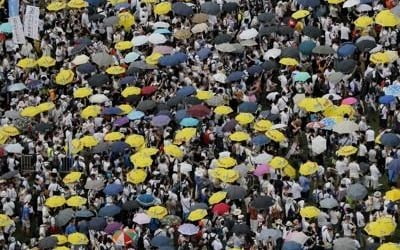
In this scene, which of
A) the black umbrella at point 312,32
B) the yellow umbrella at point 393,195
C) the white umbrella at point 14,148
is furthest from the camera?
the black umbrella at point 312,32

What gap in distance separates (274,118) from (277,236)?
4.33 metres

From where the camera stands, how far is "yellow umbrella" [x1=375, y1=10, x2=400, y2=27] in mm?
31281

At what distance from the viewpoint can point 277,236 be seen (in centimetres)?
2589

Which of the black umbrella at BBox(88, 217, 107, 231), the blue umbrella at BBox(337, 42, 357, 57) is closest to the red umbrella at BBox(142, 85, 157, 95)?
the blue umbrella at BBox(337, 42, 357, 57)

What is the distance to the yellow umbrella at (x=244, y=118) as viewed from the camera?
1153 inches

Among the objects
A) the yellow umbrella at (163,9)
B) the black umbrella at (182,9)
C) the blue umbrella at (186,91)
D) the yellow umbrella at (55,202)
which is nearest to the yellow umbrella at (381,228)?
the yellow umbrella at (55,202)

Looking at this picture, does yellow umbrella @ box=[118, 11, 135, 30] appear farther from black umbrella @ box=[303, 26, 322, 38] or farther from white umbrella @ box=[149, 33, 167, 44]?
black umbrella @ box=[303, 26, 322, 38]

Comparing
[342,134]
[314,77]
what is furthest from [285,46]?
[342,134]

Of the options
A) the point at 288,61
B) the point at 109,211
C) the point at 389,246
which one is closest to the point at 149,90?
the point at 288,61

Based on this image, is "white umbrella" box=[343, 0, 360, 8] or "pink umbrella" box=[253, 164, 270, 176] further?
"white umbrella" box=[343, 0, 360, 8]

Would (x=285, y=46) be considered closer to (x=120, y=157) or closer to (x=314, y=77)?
(x=314, y=77)

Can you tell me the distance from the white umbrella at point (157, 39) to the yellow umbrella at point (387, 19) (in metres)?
5.64

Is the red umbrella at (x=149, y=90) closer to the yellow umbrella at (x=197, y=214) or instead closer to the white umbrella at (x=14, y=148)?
the white umbrella at (x=14, y=148)

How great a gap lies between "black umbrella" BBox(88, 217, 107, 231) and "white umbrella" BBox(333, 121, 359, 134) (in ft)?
18.2
